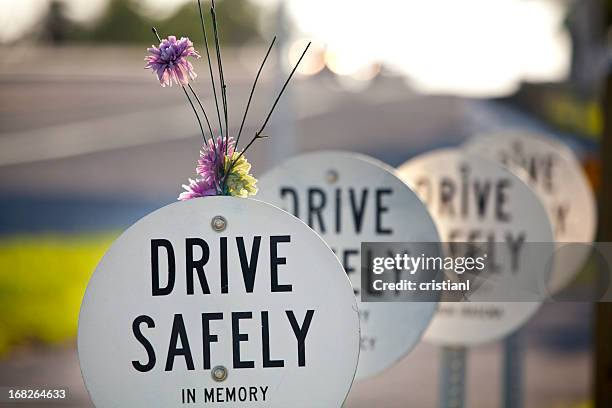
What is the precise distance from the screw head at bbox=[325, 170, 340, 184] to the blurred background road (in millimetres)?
2100

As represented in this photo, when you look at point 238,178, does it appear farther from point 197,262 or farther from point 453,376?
point 453,376

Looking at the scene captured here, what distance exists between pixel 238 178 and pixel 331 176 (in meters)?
0.74

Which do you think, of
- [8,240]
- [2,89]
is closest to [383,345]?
[8,240]

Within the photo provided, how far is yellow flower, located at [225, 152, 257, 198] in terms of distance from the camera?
7.25 ft

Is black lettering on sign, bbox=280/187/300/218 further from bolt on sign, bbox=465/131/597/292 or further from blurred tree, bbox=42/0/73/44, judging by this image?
blurred tree, bbox=42/0/73/44

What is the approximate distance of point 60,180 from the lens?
15.2 meters

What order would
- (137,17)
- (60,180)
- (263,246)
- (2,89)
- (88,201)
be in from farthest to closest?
(137,17) → (2,89) → (60,180) → (88,201) → (263,246)

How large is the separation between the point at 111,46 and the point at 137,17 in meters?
1.34

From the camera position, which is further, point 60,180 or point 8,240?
point 60,180

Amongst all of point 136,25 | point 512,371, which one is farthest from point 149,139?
point 512,371

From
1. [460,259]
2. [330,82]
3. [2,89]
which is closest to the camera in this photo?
[460,259]

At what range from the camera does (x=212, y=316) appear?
210 cm

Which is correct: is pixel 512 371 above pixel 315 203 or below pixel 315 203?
below

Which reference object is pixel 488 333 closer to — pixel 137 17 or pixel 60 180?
pixel 60 180
